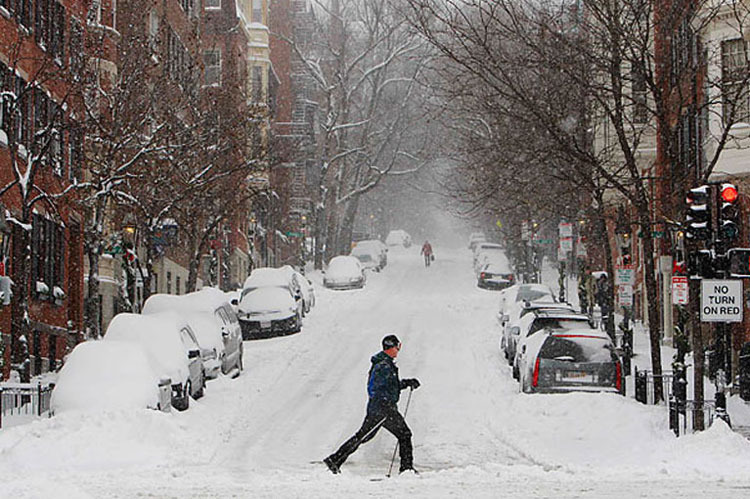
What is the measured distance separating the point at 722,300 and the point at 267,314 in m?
21.5

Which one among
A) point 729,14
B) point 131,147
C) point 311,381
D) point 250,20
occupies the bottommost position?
point 311,381

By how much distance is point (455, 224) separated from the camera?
156m

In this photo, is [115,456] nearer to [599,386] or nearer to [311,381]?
[599,386]

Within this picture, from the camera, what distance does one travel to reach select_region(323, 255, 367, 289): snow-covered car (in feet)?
197

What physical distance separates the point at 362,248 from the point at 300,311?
3532 centimetres

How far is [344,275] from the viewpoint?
60.1 metres

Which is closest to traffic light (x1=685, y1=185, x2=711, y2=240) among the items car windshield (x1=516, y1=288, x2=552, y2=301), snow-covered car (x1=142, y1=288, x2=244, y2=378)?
snow-covered car (x1=142, y1=288, x2=244, y2=378)

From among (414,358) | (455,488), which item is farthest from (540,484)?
(414,358)

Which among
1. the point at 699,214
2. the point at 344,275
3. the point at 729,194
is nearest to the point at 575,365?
the point at 699,214

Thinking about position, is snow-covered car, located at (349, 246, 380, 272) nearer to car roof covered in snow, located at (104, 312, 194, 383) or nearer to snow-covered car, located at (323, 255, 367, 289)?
snow-covered car, located at (323, 255, 367, 289)

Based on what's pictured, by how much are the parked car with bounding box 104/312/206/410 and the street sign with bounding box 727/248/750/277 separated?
924cm

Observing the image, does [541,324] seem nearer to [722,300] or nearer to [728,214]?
[722,300]

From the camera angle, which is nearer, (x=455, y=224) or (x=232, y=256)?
(x=232, y=256)

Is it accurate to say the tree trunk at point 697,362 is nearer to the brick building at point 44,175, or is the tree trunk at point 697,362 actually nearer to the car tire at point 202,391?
the car tire at point 202,391
